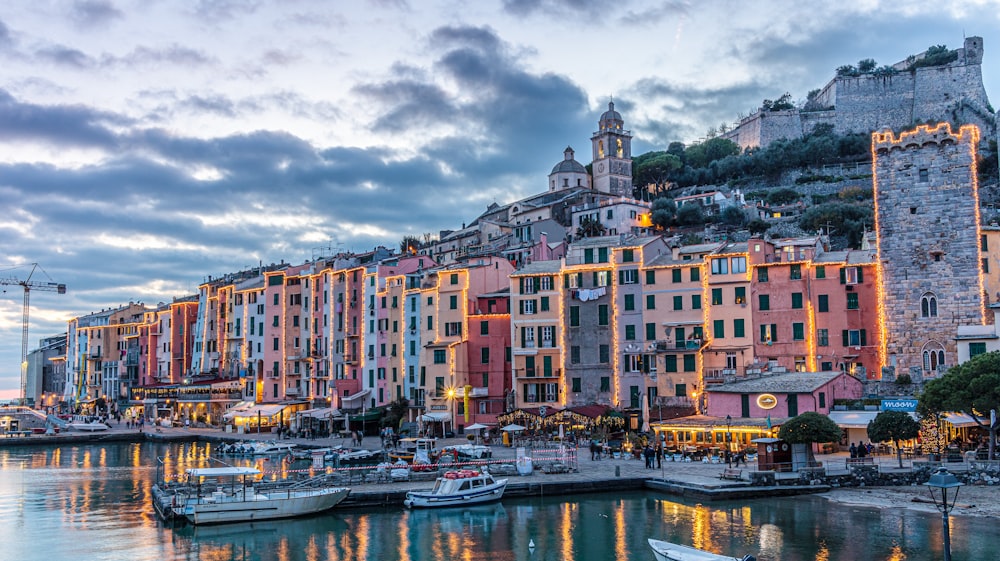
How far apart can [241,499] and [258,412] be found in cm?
4726

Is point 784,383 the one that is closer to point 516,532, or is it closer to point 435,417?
point 516,532

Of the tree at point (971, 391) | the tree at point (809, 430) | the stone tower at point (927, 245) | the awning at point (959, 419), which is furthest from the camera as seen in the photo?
the stone tower at point (927, 245)

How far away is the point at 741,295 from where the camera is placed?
6022cm

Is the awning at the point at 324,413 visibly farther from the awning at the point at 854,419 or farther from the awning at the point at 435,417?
the awning at the point at 854,419

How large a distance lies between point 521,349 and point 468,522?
2757cm

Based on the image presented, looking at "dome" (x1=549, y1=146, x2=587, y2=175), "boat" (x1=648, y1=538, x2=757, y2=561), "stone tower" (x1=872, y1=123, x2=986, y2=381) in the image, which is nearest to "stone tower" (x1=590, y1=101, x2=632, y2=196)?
"dome" (x1=549, y1=146, x2=587, y2=175)

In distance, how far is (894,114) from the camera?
14275 centimetres

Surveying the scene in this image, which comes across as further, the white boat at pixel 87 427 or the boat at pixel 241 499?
the white boat at pixel 87 427

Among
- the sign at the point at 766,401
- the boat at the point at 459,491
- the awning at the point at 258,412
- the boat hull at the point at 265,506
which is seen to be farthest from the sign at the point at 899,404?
the awning at the point at 258,412

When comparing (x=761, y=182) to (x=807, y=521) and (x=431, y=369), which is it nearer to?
(x=431, y=369)

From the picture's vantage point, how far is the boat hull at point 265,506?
39.2 meters

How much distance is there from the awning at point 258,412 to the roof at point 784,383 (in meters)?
45.0

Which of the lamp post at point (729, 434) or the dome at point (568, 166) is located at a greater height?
the dome at point (568, 166)

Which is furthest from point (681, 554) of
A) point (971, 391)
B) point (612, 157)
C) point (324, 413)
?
point (612, 157)
